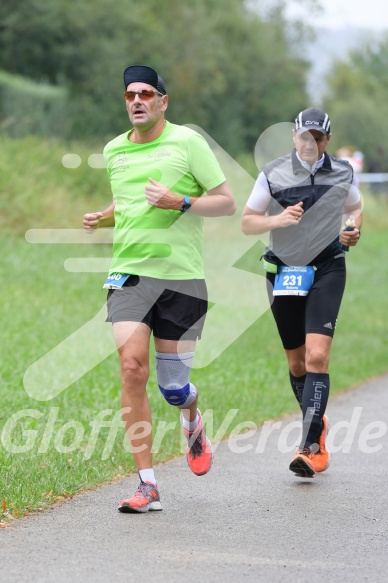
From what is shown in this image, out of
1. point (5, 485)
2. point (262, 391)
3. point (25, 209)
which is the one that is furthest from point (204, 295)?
point (25, 209)

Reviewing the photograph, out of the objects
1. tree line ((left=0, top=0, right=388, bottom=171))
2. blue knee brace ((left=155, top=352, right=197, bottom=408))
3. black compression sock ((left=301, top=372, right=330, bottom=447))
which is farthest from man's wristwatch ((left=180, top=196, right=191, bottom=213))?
tree line ((left=0, top=0, right=388, bottom=171))

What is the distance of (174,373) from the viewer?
695 centimetres

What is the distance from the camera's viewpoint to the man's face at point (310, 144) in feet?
25.2

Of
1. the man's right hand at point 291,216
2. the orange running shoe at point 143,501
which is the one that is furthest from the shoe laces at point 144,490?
the man's right hand at point 291,216

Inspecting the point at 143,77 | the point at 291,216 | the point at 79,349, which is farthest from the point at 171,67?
the point at 143,77

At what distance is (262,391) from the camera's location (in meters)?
12.0

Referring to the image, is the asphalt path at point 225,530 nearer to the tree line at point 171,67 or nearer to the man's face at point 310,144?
the man's face at point 310,144

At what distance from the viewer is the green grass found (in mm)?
7855

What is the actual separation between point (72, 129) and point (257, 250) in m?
16.0

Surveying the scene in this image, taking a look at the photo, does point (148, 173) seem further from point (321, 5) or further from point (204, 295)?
point (321, 5)

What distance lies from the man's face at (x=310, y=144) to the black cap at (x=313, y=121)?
35mm

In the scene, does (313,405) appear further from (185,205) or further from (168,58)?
(168,58)

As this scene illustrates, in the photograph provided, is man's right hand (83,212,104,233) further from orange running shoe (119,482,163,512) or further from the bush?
the bush

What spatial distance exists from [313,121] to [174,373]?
5.97 feet
